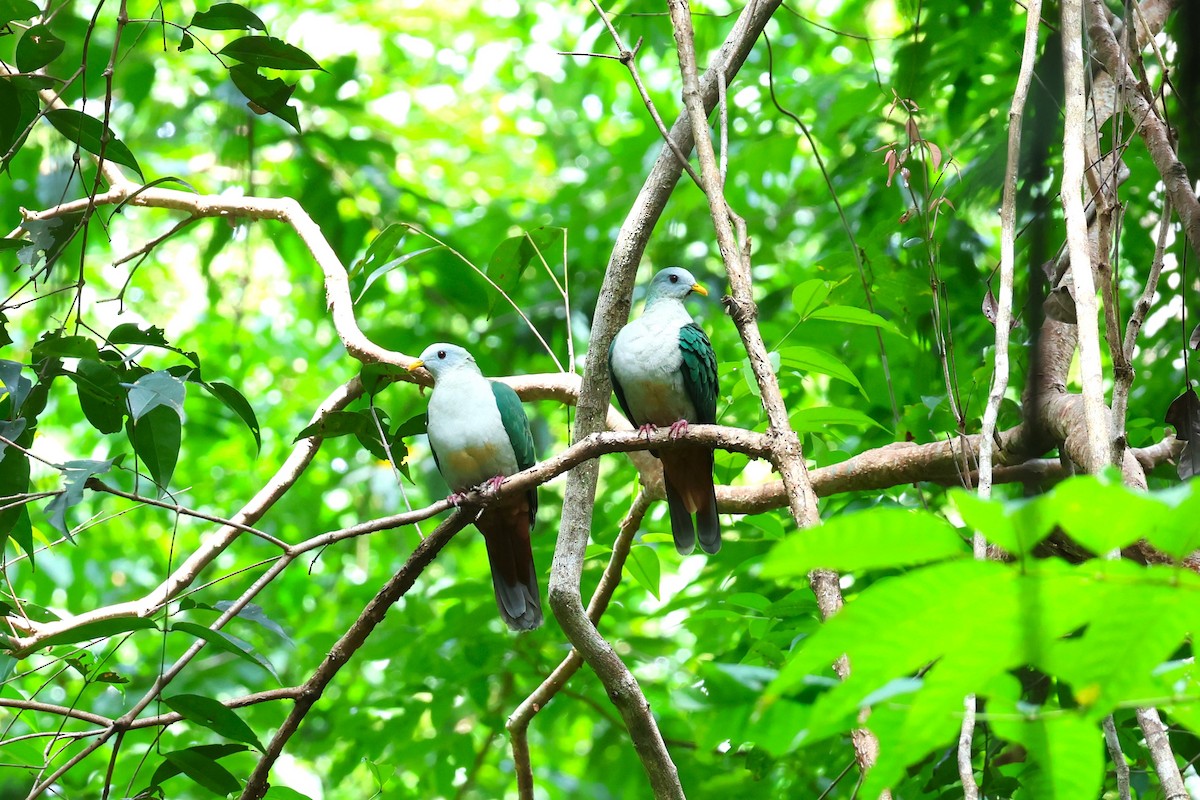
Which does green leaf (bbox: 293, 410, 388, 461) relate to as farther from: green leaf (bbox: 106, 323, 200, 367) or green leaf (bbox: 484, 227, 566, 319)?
green leaf (bbox: 484, 227, 566, 319)

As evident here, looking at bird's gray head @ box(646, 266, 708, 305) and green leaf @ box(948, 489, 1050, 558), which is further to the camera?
bird's gray head @ box(646, 266, 708, 305)

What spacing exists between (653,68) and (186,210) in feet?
19.2

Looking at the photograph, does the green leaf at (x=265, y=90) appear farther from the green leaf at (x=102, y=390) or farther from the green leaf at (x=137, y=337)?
the green leaf at (x=102, y=390)

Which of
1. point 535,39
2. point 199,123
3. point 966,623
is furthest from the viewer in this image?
point 535,39

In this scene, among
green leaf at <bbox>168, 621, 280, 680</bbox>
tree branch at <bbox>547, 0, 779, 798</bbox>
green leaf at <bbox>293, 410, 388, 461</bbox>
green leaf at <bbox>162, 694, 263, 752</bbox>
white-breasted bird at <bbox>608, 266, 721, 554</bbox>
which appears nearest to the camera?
green leaf at <bbox>168, 621, 280, 680</bbox>

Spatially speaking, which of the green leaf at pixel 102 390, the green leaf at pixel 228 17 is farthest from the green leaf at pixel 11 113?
the green leaf at pixel 102 390

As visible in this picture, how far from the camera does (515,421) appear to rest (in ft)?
13.3

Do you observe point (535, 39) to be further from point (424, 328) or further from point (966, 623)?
point (966, 623)

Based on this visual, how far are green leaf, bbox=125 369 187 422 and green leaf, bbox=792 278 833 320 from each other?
1569 mm

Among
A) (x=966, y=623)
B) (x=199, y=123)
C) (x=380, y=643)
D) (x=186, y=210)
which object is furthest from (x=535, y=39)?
(x=966, y=623)

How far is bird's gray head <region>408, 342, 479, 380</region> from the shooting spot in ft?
13.7

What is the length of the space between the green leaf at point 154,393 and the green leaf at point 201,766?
0.79 m

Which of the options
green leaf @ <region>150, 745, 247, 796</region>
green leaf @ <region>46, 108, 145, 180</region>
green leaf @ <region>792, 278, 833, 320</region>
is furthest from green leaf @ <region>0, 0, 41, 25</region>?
green leaf @ <region>792, 278, 833, 320</region>

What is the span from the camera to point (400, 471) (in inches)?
125
